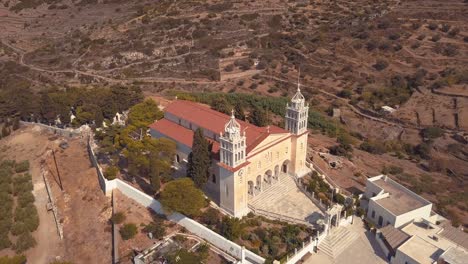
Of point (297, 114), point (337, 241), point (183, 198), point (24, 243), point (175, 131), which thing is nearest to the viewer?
point (337, 241)

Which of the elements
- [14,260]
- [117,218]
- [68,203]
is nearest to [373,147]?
[117,218]

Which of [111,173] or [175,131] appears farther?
[175,131]

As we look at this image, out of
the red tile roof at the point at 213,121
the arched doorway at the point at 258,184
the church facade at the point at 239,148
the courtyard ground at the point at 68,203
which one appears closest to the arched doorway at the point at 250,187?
the church facade at the point at 239,148

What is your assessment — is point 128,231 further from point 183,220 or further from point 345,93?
point 345,93

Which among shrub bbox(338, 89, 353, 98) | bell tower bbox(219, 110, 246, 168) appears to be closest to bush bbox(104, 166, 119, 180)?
bell tower bbox(219, 110, 246, 168)

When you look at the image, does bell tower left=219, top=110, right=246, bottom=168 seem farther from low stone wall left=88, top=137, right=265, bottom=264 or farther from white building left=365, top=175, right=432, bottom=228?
white building left=365, top=175, right=432, bottom=228

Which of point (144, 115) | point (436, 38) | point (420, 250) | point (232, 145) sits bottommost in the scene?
point (420, 250)

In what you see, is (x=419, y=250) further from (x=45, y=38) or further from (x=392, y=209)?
(x=45, y=38)

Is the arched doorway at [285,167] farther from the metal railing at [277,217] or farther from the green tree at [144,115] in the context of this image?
the green tree at [144,115]
